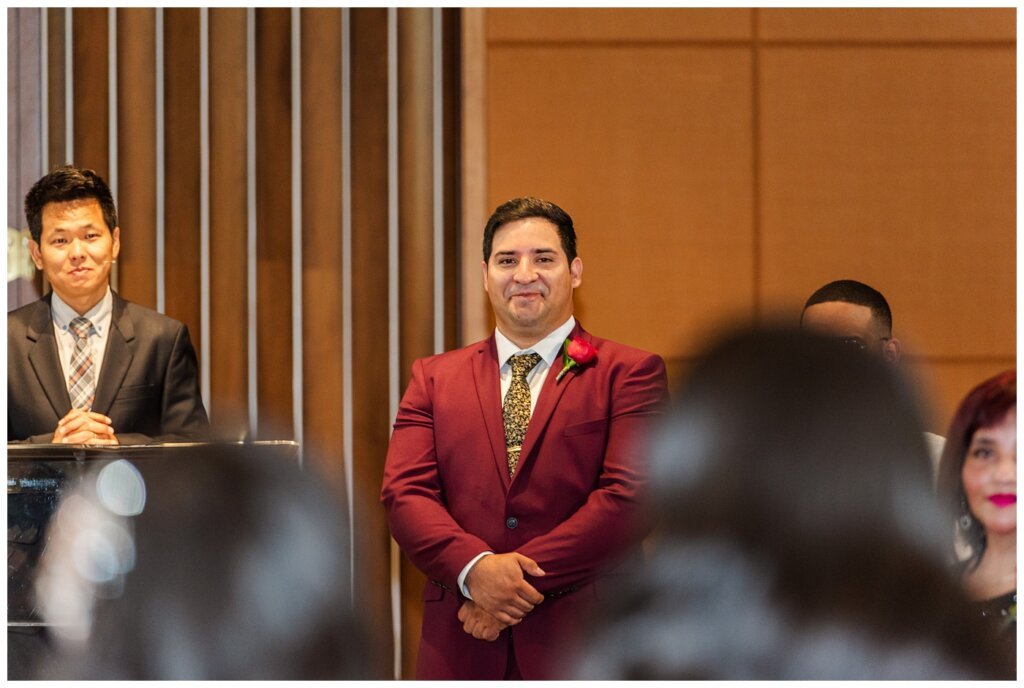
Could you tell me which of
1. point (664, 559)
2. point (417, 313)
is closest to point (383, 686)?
point (664, 559)

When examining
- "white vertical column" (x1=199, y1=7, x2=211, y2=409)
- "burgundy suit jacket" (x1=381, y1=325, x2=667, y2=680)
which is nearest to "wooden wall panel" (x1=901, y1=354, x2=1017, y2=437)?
"burgundy suit jacket" (x1=381, y1=325, x2=667, y2=680)

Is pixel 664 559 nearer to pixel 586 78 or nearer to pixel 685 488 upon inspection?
pixel 685 488

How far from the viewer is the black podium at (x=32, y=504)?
5.15 ft

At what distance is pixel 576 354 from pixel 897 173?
56.5 inches

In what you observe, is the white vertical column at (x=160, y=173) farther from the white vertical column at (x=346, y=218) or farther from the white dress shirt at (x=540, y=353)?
the white dress shirt at (x=540, y=353)

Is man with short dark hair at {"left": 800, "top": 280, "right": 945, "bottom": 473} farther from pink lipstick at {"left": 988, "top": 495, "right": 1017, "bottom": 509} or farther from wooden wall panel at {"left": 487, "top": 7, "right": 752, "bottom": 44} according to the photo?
wooden wall panel at {"left": 487, "top": 7, "right": 752, "bottom": 44}

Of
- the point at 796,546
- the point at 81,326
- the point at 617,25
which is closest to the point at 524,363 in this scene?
the point at 796,546

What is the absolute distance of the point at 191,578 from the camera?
1.64 meters

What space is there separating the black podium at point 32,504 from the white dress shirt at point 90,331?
727 millimetres

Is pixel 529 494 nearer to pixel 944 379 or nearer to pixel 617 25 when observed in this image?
pixel 944 379

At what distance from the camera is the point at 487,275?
6.89 ft

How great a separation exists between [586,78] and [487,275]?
117 cm

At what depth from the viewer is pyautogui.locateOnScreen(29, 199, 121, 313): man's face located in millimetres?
2307

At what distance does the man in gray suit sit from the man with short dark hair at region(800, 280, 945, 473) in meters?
1.32
